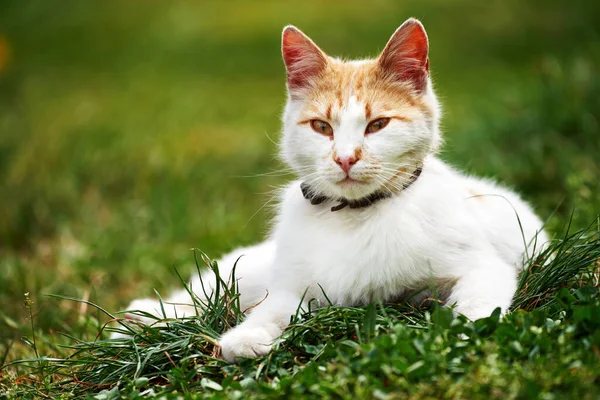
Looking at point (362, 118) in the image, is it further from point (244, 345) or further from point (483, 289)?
point (244, 345)

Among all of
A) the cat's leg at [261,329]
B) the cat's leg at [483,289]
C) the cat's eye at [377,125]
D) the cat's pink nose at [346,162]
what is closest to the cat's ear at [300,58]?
the cat's eye at [377,125]

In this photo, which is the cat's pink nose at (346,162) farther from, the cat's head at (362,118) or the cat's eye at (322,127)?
the cat's eye at (322,127)

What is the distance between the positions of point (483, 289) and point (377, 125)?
2.42 feet

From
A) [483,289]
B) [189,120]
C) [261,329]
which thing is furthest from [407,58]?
[189,120]

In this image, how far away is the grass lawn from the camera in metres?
2.33

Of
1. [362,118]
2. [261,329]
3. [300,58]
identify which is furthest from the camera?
[300,58]

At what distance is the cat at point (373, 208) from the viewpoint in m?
2.71

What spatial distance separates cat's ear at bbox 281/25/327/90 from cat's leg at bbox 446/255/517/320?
1.04m

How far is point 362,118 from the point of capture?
2.78 m

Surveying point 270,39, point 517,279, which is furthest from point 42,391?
point 270,39

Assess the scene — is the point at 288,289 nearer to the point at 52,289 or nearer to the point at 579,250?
the point at 579,250

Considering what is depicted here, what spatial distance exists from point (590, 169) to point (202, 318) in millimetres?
3083

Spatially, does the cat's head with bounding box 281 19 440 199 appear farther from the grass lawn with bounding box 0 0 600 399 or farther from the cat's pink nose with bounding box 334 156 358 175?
the grass lawn with bounding box 0 0 600 399

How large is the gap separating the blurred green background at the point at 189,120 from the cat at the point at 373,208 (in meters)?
0.33
